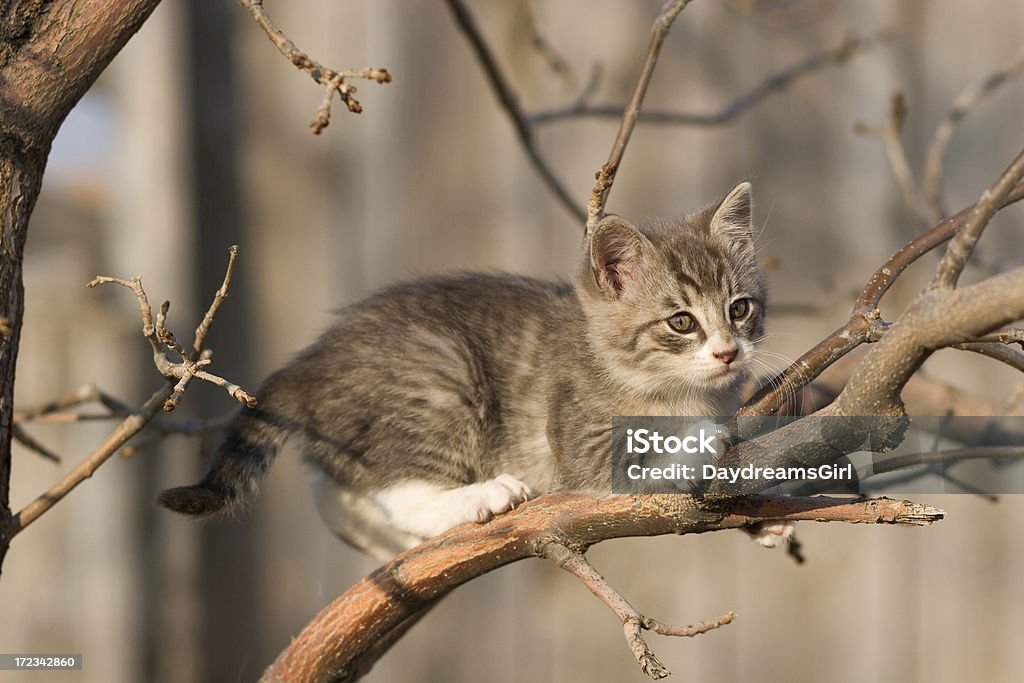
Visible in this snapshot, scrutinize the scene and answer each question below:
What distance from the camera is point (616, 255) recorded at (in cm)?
214

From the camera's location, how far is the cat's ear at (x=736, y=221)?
220cm

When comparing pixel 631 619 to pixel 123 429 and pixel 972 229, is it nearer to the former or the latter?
pixel 972 229

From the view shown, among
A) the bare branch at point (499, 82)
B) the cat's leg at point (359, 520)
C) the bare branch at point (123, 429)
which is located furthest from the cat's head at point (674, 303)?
the bare branch at point (123, 429)

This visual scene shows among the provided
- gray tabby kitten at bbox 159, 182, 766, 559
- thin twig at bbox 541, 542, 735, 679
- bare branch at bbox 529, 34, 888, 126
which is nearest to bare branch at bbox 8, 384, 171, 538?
gray tabby kitten at bbox 159, 182, 766, 559

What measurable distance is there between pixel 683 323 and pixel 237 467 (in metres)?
0.88

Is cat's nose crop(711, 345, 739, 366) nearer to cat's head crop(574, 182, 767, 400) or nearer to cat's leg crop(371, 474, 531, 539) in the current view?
Answer: cat's head crop(574, 182, 767, 400)

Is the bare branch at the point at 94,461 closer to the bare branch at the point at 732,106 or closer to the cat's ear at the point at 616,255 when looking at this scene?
the cat's ear at the point at 616,255

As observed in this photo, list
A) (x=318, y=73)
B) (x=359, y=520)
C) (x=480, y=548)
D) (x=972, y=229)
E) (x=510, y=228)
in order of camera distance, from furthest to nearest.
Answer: (x=510, y=228) → (x=359, y=520) → (x=480, y=548) → (x=318, y=73) → (x=972, y=229)

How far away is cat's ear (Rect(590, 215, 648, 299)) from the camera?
206 cm

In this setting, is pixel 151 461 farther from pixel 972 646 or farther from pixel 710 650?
pixel 972 646

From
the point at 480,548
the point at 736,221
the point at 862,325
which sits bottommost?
the point at 480,548

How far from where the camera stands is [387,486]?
2.14 m

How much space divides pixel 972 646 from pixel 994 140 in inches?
58.2

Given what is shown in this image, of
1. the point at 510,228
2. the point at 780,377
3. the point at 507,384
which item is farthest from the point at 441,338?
the point at 510,228
